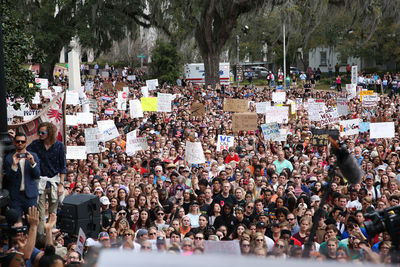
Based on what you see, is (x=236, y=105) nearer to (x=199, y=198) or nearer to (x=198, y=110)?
(x=198, y=110)

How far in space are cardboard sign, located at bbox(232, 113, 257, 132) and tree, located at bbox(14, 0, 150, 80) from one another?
1797 cm

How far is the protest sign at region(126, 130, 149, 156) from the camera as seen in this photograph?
45.1 feet

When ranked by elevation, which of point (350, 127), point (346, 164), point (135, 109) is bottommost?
point (350, 127)

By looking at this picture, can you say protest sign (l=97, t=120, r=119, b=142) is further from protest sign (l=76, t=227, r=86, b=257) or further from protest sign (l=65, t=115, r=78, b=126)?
protest sign (l=76, t=227, r=86, b=257)

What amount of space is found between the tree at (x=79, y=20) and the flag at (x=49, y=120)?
22324 mm

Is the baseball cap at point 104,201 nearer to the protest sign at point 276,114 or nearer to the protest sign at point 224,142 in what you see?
the protest sign at point 224,142

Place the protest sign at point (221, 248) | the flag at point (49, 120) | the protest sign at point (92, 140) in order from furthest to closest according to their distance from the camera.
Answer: the protest sign at point (92, 140) < the flag at point (49, 120) < the protest sign at point (221, 248)

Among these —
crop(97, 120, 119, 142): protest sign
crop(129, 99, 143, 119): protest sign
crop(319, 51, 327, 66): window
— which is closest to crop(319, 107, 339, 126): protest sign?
crop(129, 99, 143, 119): protest sign

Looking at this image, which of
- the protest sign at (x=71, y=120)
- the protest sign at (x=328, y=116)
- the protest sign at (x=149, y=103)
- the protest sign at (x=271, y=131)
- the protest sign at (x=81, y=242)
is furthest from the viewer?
the protest sign at (x=149, y=103)

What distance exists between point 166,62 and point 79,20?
8664mm

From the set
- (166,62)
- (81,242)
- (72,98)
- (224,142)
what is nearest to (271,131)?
(224,142)

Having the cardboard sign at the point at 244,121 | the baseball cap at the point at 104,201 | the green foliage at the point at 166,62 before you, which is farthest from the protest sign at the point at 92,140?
the green foliage at the point at 166,62

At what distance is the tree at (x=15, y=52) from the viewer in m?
12.9

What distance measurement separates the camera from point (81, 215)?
661 centimetres
